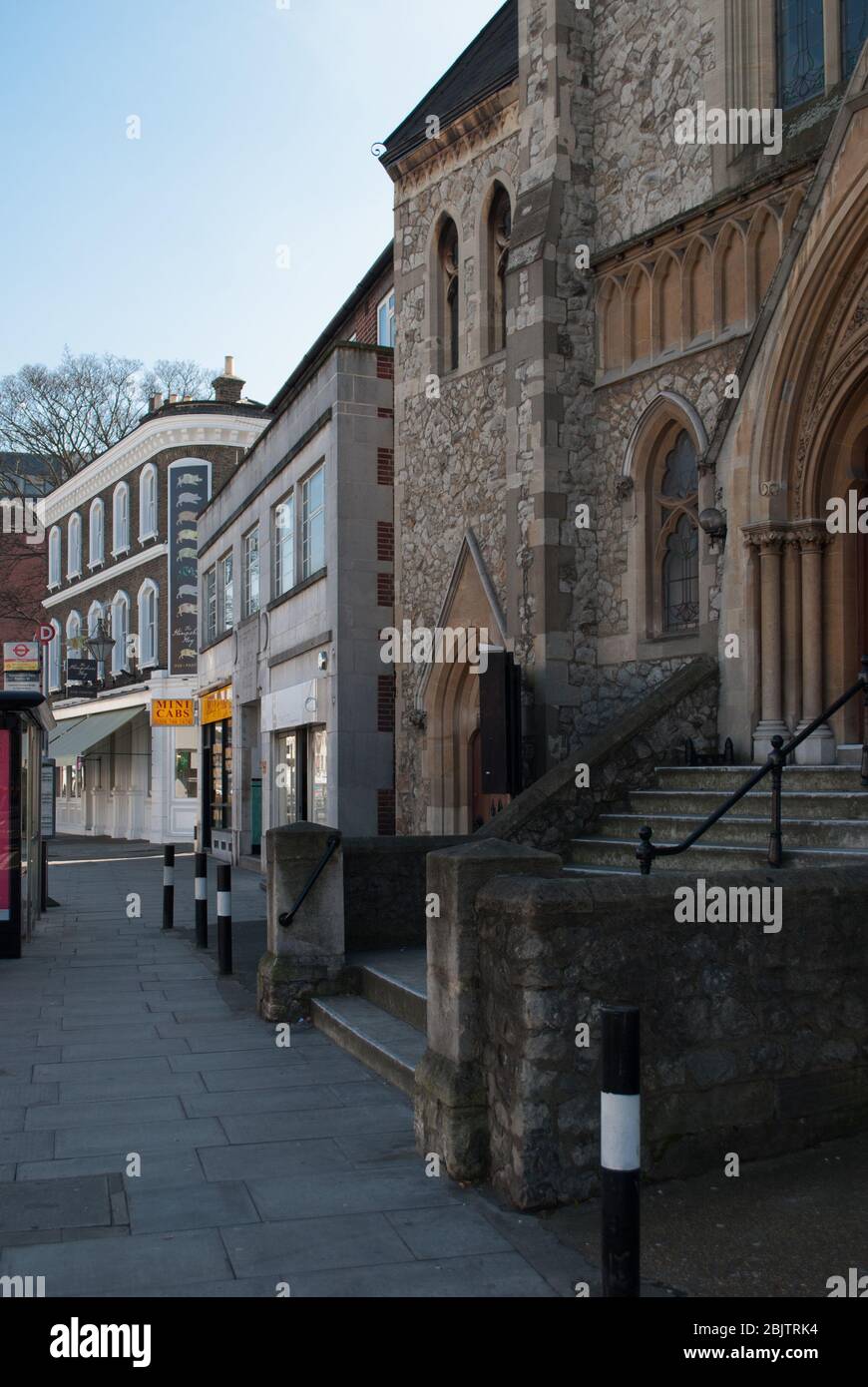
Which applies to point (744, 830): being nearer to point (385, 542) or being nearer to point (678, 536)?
point (678, 536)

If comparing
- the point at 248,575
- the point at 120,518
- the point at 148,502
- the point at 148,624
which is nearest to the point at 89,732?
the point at 148,624

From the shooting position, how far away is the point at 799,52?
11.7m

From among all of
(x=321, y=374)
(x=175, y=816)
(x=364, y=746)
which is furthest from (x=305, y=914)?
(x=175, y=816)

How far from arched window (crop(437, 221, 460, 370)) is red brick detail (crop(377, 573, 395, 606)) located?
2985 mm

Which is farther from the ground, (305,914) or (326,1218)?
(305,914)

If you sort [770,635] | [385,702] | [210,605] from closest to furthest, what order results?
1. [770,635]
2. [385,702]
3. [210,605]

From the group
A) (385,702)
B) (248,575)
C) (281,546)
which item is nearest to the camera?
(385,702)

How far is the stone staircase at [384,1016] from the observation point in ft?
24.4

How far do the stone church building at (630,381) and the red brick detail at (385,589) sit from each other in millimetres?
595

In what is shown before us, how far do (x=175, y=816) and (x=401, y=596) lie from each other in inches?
791

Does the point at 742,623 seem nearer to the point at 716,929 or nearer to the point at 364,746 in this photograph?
the point at 716,929

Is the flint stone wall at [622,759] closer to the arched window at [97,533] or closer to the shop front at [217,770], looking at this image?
the shop front at [217,770]

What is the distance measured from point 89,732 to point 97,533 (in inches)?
309

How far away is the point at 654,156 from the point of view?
1283 centimetres
